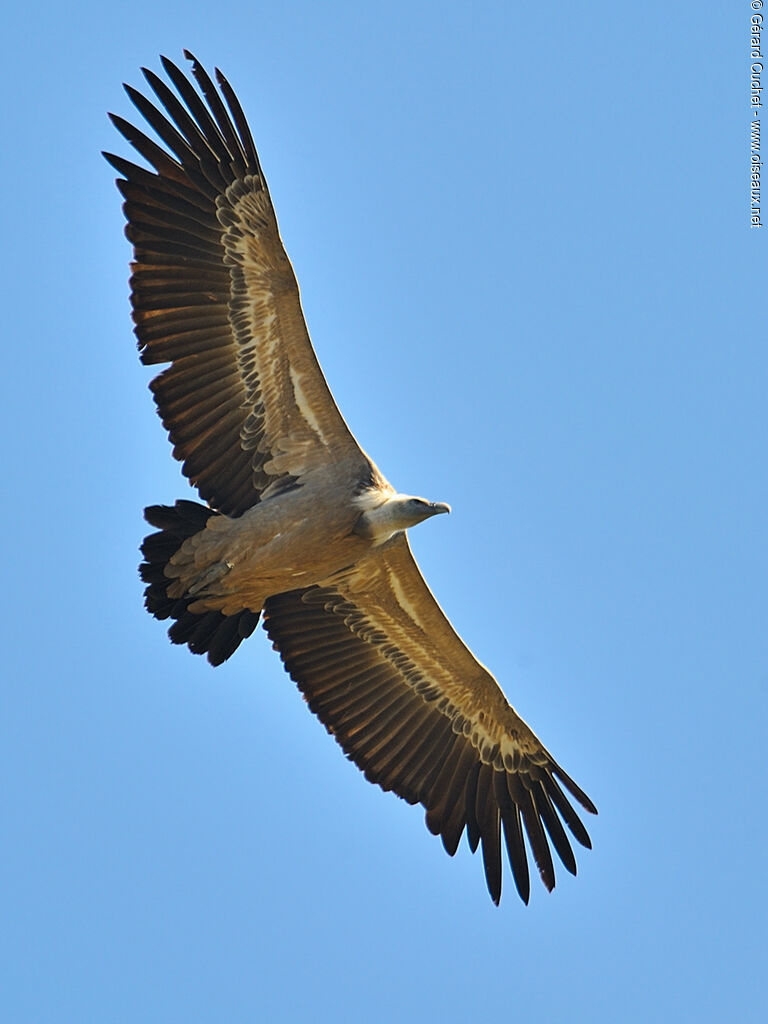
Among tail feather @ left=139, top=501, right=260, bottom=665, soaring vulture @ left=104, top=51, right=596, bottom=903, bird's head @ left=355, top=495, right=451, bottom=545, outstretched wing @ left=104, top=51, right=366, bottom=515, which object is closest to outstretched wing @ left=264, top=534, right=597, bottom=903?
soaring vulture @ left=104, top=51, right=596, bottom=903

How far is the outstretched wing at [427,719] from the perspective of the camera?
15.5 m

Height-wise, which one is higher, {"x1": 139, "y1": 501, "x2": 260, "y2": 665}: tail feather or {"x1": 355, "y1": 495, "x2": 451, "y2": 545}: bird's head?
{"x1": 355, "y1": 495, "x2": 451, "y2": 545}: bird's head

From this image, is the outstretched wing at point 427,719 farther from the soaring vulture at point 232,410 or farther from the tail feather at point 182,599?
the tail feather at point 182,599

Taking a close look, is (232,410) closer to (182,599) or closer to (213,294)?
(213,294)

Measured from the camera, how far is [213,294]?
14.2 m

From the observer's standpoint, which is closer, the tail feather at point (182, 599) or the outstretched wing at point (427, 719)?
the tail feather at point (182, 599)

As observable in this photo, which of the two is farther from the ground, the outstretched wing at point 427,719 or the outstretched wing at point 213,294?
the outstretched wing at point 213,294

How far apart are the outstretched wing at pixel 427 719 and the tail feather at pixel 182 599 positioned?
83 centimetres

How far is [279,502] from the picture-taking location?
14367 millimetres

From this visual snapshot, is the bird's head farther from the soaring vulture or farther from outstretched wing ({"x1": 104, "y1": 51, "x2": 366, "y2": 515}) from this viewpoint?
outstretched wing ({"x1": 104, "y1": 51, "x2": 366, "y2": 515})

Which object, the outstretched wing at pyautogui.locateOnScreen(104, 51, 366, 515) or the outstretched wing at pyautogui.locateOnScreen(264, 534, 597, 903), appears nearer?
the outstretched wing at pyautogui.locateOnScreen(104, 51, 366, 515)

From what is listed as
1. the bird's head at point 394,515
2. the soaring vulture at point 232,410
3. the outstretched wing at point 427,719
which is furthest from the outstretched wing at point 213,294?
the outstretched wing at point 427,719

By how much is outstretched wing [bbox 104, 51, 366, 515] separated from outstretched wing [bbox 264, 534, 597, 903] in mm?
1627

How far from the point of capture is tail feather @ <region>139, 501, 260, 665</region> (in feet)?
46.6
